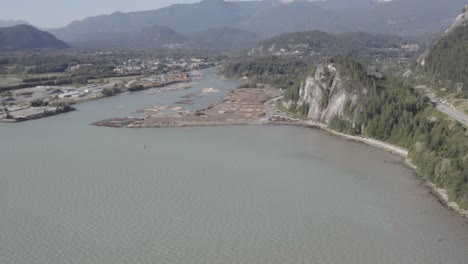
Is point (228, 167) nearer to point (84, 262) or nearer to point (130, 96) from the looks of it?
point (84, 262)

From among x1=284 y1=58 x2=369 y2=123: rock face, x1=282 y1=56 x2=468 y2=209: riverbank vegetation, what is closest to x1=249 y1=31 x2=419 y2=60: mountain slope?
x1=284 y1=58 x2=369 y2=123: rock face

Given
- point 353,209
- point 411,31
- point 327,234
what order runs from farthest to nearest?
point 411,31 < point 353,209 < point 327,234

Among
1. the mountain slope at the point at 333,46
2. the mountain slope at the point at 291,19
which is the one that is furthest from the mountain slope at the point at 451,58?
the mountain slope at the point at 291,19

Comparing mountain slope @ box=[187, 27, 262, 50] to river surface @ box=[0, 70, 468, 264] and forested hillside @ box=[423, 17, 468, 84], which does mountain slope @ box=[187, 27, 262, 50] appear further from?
river surface @ box=[0, 70, 468, 264]

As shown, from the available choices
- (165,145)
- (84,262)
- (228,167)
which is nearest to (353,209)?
(228,167)

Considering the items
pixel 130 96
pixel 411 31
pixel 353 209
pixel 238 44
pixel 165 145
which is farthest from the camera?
pixel 411 31

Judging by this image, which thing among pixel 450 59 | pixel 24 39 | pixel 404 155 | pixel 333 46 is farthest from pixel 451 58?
pixel 24 39
